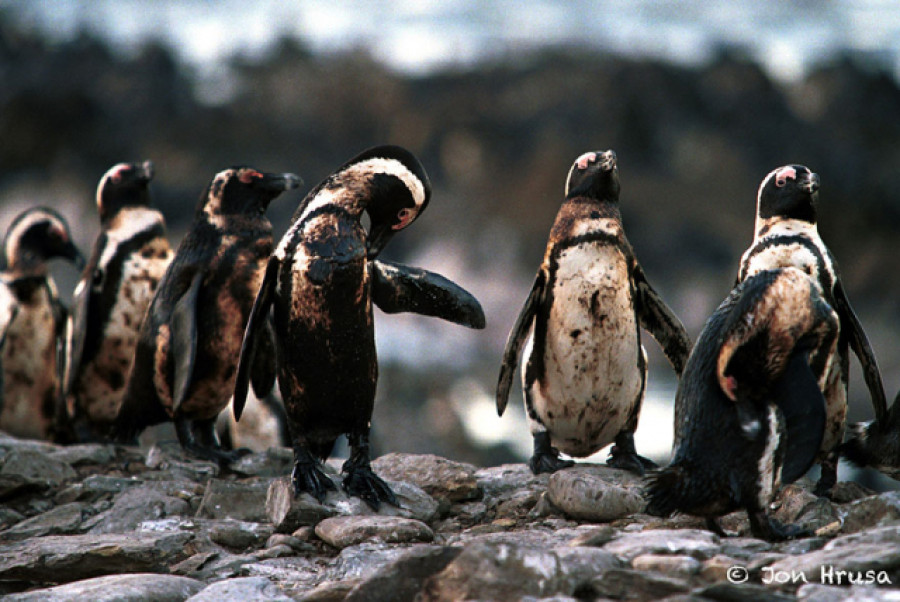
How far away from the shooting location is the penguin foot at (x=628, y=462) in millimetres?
4078

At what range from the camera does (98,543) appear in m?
3.36

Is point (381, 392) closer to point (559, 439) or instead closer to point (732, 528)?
point (559, 439)

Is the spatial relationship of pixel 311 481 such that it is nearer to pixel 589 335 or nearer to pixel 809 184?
pixel 589 335

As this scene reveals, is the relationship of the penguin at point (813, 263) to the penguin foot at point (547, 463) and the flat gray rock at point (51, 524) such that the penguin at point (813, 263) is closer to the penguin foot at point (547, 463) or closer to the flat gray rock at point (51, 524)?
the penguin foot at point (547, 463)

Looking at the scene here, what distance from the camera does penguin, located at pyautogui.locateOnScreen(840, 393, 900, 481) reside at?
12.4 ft

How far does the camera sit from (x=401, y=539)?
3266 millimetres

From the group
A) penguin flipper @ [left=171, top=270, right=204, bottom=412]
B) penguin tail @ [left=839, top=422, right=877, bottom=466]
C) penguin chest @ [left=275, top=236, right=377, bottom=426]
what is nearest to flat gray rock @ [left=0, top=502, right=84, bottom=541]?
penguin flipper @ [left=171, top=270, right=204, bottom=412]

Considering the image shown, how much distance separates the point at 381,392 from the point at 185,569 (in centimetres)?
1163

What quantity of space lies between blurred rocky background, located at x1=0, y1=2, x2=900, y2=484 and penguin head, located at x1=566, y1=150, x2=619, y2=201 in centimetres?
1139

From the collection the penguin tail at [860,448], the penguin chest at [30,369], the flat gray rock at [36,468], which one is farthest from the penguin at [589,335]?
the penguin chest at [30,369]

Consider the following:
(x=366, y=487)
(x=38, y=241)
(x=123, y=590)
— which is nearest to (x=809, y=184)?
(x=366, y=487)

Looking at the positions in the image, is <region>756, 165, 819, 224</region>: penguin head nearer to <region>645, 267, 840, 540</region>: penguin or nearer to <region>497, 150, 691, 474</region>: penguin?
<region>497, 150, 691, 474</region>: penguin

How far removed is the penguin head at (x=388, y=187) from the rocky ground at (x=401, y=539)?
101cm

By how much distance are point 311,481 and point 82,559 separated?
0.81 meters
